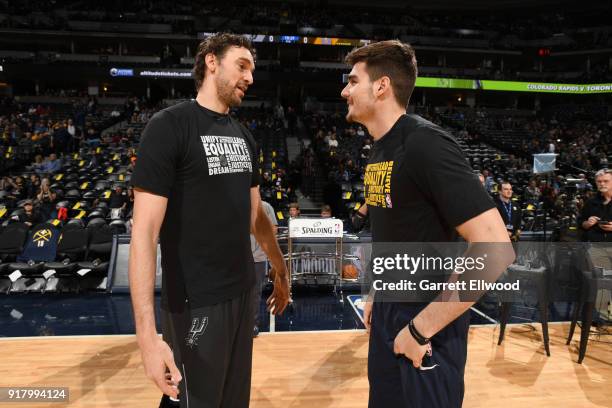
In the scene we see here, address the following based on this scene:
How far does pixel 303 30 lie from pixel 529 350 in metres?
27.9

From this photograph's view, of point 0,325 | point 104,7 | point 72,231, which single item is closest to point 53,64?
point 104,7

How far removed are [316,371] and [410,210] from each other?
115 inches

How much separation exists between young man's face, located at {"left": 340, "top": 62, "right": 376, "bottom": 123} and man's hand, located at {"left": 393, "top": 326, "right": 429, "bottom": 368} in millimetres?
784

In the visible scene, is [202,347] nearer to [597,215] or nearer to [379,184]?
[379,184]

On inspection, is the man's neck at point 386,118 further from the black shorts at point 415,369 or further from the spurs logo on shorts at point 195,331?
the spurs logo on shorts at point 195,331

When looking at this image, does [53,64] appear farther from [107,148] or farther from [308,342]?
[308,342]

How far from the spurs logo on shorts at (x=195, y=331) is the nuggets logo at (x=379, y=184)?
0.81m

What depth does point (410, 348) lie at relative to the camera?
1.29 m

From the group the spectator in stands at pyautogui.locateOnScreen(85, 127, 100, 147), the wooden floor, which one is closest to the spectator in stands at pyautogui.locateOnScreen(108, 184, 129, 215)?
the wooden floor

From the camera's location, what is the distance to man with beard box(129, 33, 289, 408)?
4.62 ft

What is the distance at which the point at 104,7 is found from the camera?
1171 inches

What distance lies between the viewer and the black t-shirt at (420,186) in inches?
47.7

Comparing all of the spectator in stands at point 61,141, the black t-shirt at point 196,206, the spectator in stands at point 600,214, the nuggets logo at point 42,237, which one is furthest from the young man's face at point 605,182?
the spectator in stands at point 61,141

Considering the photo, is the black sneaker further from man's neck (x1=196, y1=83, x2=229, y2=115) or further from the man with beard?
man's neck (x1=196, y1=83, x2=229, y2=115)
